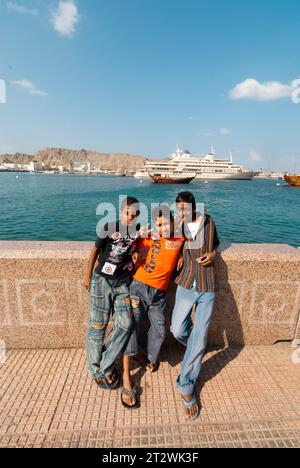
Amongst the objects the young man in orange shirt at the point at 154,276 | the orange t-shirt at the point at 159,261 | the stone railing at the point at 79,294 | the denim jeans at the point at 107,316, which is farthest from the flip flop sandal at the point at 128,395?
the orange t-shirt at the point at 159,261

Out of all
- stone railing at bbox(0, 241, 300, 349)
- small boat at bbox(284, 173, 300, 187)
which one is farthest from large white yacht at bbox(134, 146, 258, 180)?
stone railing at bbox(0, 241, 300, 349)

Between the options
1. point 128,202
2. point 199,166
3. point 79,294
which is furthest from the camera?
point 199,166

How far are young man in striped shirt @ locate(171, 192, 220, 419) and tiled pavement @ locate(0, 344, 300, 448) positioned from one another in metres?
0.26

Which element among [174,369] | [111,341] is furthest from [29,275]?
[174,369]

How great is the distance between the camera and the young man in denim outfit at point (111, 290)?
87.5 inches

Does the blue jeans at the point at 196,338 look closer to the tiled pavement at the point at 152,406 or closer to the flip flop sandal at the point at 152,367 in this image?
the tiled pavement at the point at 152,406

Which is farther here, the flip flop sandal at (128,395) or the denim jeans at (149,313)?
the denim jeans at (149,313)

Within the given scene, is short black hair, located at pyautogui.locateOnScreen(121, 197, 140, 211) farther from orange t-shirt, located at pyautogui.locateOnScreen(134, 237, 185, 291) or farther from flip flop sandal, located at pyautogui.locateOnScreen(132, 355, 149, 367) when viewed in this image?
flip flop sandal, located at pyautogui.locateOnScreen(132, 355, 149, 367)

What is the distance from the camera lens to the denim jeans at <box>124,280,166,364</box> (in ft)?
7.84

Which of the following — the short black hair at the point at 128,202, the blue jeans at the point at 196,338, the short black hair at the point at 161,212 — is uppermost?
the short black hair at the point at 128,202

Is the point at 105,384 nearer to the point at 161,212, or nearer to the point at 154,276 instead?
the point at 154,276

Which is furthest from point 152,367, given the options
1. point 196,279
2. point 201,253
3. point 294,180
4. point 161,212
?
point 294,180

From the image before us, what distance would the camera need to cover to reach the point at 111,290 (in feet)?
7.58

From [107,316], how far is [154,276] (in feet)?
1.91
